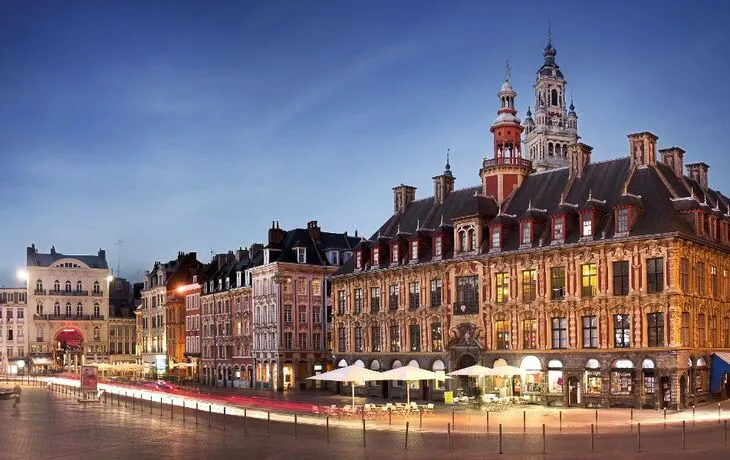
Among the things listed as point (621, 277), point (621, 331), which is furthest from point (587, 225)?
point (621, 331)

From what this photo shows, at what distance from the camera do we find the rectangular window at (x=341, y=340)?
78594mm

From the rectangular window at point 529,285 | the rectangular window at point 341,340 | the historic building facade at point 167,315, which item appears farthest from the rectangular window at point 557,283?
the historic building facade at point 167,315

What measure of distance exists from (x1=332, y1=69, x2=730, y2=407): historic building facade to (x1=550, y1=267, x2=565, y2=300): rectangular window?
0.08 meters

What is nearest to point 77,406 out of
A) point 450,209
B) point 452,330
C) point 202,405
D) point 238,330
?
point 202,405

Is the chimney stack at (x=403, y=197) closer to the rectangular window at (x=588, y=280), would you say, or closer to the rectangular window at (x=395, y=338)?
the rectangular window at (x=395, y=338)

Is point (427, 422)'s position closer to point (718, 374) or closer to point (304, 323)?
point (718, 374)

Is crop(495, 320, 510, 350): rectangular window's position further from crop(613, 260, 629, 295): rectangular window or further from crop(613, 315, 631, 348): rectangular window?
crop(613, 260, 629, 295): rectangular window

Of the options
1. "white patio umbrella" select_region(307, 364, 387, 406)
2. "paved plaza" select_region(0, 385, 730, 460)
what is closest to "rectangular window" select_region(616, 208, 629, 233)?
"paved plaza" select_region(0, 385, 730, 460)

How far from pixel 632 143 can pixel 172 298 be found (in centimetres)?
7082

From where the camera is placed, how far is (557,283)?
59.9 meters

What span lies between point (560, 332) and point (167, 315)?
6933 cm

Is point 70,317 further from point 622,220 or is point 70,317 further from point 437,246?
point 622,220

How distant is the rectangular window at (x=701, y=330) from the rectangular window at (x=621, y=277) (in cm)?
479

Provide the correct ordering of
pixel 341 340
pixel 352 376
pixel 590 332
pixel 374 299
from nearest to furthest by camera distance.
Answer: pixel 352 376 → pixel 590 332 → pixel 374 299 → pixel 341 340
